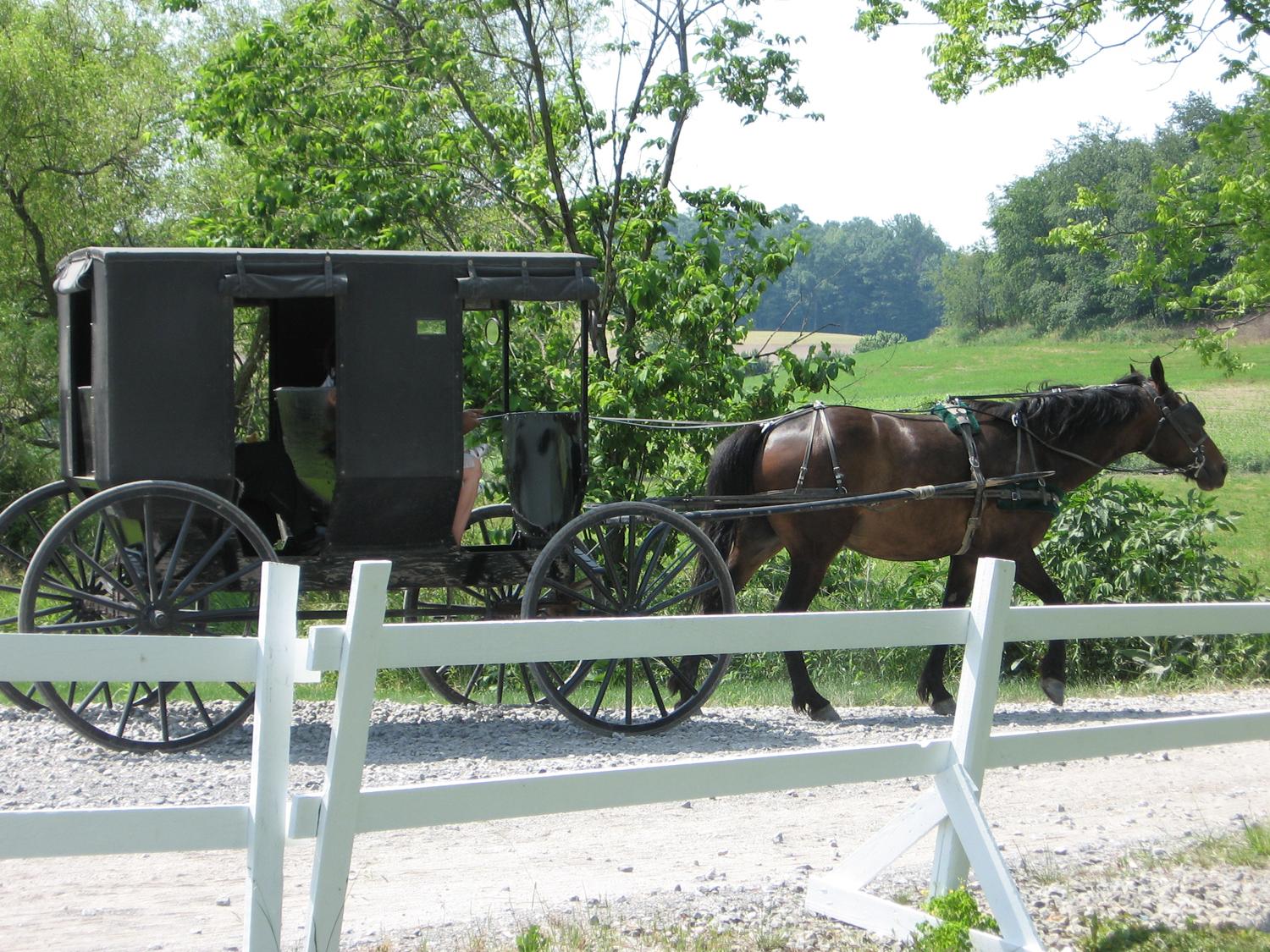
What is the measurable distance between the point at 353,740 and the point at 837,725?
16.0 ft

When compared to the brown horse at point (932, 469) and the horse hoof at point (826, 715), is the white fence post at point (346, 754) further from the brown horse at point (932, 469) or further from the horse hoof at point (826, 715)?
the horse hoof at point (826, 715)

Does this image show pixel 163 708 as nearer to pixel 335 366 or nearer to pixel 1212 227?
pixel 335 366

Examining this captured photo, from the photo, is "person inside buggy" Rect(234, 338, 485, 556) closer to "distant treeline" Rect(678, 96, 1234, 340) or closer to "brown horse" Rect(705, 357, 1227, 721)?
"brown horse" Rect(705, 357, 1227, 721)

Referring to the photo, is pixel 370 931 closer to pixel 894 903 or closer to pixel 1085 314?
pixel 894 903

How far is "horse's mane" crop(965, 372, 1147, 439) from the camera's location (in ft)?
29.1

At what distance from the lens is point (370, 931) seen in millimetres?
3891

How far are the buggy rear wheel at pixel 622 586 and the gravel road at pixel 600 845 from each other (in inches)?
7.9

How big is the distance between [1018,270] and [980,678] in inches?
2859

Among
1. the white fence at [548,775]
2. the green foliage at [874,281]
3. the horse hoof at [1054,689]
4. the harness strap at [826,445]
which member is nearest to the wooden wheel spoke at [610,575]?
the harness strap at [826,445]

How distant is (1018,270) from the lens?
72750 millimetres

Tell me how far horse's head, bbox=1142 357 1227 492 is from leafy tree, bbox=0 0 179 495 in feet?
49.9

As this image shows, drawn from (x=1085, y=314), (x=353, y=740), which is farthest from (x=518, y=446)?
(x=1085, y=314)

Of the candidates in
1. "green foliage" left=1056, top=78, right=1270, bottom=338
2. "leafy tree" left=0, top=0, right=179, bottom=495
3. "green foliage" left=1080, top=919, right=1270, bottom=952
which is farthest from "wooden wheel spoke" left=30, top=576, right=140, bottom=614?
"leafy tree" left=0, top=0, right=179, bottom=495

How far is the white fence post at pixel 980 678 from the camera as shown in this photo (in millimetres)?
4027
